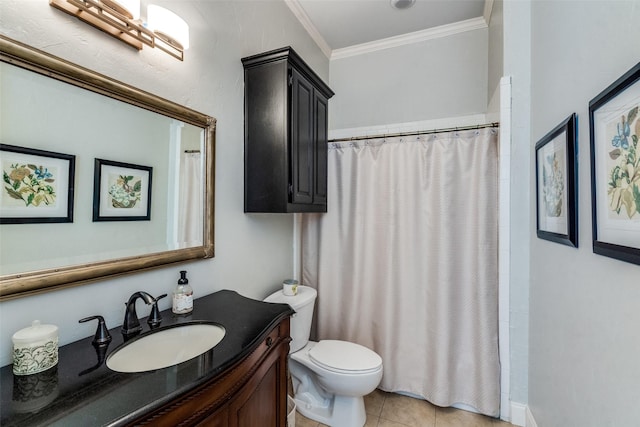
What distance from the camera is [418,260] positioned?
1986 mm

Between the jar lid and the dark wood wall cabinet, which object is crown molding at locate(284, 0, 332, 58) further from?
the jar lid

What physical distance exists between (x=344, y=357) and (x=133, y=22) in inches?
73.1

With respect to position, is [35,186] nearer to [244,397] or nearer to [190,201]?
[190,201]

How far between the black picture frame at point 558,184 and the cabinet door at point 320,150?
1241 millimetres

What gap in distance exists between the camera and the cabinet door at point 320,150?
190 cm

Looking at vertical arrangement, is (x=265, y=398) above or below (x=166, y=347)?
below

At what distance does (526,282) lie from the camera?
1.71 meters

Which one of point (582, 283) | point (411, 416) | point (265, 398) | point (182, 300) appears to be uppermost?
point (582, 283)

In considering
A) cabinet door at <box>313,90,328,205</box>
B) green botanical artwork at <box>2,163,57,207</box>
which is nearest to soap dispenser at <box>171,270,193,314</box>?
green botanical artwork at <box>2,163,57,207</box>

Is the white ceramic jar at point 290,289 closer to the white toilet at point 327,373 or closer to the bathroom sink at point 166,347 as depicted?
the white toilet at point 327,373

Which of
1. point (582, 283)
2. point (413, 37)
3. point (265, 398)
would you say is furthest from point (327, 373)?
point (413, 37)

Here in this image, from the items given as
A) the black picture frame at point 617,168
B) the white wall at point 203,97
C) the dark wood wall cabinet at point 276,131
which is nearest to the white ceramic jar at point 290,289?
the white wall at point 203,97

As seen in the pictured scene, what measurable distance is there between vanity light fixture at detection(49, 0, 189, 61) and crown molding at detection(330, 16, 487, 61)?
1.89 m

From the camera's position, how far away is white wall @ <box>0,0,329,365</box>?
2.81 ft
